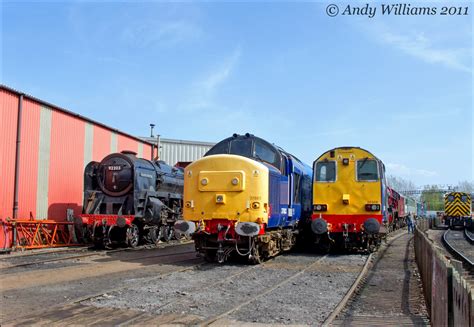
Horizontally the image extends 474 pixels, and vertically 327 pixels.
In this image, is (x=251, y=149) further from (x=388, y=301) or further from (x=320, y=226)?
(x=388, y=301)

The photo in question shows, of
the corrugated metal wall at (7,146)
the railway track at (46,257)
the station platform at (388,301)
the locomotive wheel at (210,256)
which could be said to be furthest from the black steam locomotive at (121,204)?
the station platform at (388,301)

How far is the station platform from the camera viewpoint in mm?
6629

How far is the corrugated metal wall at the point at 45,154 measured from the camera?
54.4ft

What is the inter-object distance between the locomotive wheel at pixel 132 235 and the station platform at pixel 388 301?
29.6 ft

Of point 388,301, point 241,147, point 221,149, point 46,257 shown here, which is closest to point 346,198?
point 241,147

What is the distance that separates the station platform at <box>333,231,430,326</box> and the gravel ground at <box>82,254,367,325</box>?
1.18 feet

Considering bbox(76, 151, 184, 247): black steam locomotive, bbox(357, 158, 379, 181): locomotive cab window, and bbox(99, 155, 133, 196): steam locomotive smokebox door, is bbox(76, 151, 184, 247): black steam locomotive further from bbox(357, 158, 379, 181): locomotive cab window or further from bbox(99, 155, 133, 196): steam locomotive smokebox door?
bbox(357, 158, 379, 181): locomotive cab window

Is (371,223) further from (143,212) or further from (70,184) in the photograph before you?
(70,184)

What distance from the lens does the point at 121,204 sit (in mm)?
17406

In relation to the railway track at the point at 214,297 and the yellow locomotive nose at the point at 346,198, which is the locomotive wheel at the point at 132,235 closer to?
the railway track at the point at 214,297

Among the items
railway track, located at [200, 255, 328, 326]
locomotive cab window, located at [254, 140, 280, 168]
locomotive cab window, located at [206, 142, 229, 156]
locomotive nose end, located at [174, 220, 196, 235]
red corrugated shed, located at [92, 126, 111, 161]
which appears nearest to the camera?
railway track, located at [200, 255, 328, 326]

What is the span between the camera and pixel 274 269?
1149 centimetres

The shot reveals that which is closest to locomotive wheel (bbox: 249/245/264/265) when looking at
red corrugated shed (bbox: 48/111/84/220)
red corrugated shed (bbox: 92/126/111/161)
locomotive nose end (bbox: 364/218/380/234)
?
locomotive nose end (bbox: 364/218/380/234)

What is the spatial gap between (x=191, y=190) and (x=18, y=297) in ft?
17.4
